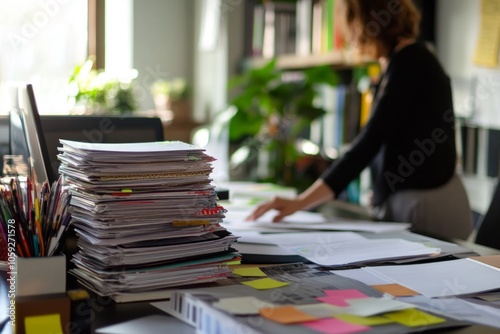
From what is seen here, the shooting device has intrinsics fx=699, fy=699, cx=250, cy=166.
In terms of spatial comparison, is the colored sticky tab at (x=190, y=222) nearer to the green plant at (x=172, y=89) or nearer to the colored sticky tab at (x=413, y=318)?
the colored sticky tab at (x=413, y=318)

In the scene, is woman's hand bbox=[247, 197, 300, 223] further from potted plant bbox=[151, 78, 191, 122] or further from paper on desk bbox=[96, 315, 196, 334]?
potted plant bbox=[151, 78, 191, 122]

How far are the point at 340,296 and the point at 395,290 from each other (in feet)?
0.42

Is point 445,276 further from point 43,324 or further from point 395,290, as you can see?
point 43,324

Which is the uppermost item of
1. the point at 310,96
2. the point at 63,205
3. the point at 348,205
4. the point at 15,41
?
the point at 15,41

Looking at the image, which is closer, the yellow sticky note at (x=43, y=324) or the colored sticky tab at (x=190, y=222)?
the yellow sticky note at (x=43, y=324)

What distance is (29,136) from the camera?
52.8 inches

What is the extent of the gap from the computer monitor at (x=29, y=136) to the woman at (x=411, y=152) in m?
0.78

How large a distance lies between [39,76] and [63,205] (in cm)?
294

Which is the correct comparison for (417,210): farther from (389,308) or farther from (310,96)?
(310,96)

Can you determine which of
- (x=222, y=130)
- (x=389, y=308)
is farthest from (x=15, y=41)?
(x=389, y=308)

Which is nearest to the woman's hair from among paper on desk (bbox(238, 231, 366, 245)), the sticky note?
paper on desk (bbox(238, 231, 366, 245))

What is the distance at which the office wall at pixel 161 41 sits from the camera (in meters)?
4.22

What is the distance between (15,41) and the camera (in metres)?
3.67

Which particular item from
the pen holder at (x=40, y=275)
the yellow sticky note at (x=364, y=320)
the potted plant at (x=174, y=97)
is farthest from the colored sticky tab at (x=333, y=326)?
the potted plant at (x=174, y=97)
